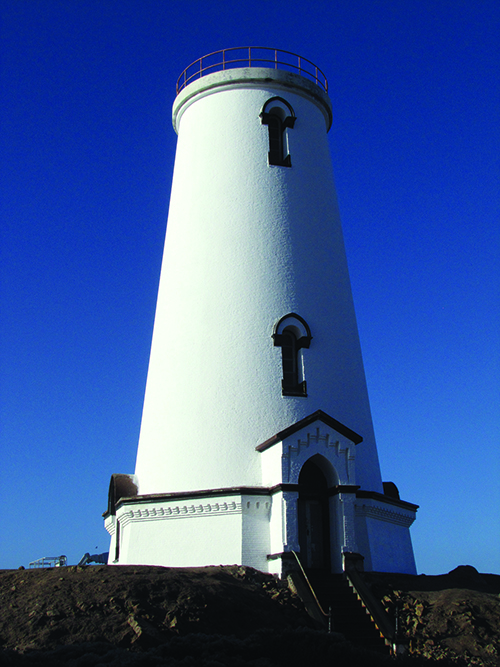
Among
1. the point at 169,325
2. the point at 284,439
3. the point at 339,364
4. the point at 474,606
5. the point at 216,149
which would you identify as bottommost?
the point at 474,606

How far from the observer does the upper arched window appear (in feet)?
61.6

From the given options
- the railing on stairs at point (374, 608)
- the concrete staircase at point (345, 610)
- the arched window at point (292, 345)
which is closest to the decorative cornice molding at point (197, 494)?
the concrete staircase at point (345, 610)

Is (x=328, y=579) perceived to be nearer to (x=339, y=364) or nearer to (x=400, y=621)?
(x=400, y=621)

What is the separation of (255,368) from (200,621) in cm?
666

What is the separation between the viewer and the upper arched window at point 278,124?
18.8m

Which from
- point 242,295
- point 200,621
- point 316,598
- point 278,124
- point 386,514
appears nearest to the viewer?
point 200,621

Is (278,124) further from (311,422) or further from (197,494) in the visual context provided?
(197,494)

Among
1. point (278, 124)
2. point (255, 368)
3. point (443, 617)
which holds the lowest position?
point (443, 617)

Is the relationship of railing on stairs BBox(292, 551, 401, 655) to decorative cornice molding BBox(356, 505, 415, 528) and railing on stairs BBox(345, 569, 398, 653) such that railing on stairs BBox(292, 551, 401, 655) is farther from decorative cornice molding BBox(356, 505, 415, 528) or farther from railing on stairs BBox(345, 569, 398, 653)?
decorative cornice molding BBox(356, 505, 415, 528)

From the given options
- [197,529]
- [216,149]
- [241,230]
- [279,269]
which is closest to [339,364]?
[279,269]

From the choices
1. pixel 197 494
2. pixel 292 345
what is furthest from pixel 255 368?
pixel 197 494

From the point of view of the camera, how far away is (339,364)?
17.2 meters

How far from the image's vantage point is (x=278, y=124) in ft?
63.5

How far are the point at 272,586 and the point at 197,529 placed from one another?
2393 mm
